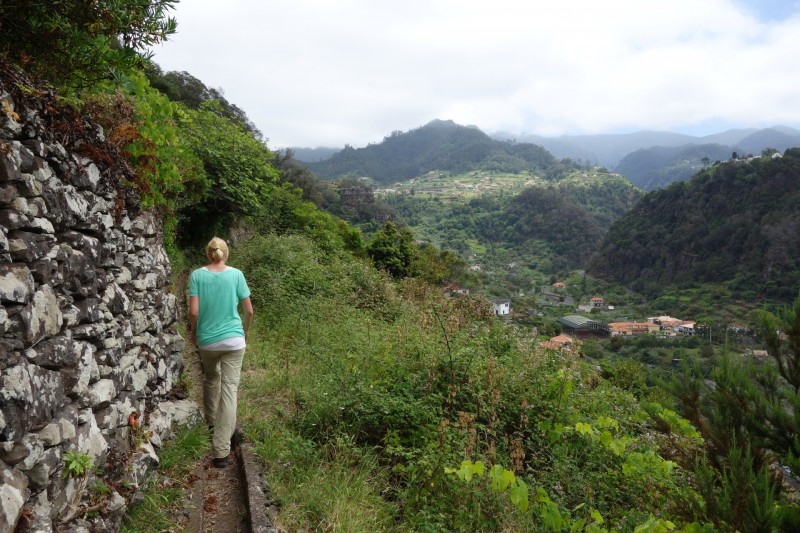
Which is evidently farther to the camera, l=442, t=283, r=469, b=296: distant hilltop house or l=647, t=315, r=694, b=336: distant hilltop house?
l=647, t=315, r=694, b=336: distant hilltop house

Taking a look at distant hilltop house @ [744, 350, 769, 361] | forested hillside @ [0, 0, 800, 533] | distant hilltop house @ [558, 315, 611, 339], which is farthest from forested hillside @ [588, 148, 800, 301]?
distant hilltop house @ [744, 350, 769, 361]

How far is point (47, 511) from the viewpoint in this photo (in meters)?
2.11

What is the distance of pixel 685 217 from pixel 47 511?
89.2 metres

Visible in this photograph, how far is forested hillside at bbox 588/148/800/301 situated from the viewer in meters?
56.3

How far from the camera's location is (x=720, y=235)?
66.9 metres

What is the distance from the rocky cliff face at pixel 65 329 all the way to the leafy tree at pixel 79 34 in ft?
1.25

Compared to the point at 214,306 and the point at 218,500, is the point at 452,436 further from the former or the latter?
the point at 214,306

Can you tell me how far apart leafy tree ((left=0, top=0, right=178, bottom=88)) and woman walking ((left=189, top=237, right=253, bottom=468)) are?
60.7 inches

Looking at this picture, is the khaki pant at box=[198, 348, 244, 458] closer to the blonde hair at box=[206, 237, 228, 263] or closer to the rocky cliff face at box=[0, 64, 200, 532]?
the rocky cliff face at box=[0, 64, 200, 532]

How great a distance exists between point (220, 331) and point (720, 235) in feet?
262

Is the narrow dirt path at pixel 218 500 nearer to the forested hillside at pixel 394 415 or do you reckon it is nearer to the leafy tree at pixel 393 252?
the forested hillside at pixel 394 415

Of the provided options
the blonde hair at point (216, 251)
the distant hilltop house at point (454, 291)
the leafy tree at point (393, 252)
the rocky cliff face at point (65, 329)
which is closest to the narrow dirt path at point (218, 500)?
the rocky cliff face at point (65, 329)

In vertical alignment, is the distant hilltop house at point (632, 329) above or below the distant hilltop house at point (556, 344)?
below

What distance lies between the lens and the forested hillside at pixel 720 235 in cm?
5631
